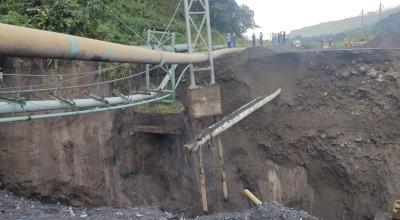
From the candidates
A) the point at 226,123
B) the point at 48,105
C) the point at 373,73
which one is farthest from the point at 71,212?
the point at 373,73

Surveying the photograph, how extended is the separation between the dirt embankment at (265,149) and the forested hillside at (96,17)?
301 cm

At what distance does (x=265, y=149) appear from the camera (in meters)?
14.4

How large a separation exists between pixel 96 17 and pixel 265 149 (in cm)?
774

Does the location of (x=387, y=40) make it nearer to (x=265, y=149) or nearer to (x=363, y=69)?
(x=363, y=69)

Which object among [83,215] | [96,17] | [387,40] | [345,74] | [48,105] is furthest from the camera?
[387,40]

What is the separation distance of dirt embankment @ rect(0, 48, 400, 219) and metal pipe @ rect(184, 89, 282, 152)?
957 mm

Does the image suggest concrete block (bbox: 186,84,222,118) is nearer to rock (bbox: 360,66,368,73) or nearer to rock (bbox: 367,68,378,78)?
rock (bbox: 360,66,368,73)

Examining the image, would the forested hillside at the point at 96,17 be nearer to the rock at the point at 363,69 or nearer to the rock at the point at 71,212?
the rock at the point at 71,212

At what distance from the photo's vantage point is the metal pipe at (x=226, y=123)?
11.1 metres

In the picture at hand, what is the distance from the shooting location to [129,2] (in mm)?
17516

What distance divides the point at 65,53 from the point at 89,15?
34.8 feet

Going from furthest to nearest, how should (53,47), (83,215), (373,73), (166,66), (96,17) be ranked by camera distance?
1. (373,73)
2. (96,17)
3. (166,66)
4. (83,215)
5. (53,47)

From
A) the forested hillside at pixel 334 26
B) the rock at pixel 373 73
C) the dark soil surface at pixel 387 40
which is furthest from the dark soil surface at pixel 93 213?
the forested hillside at pixel 334 26

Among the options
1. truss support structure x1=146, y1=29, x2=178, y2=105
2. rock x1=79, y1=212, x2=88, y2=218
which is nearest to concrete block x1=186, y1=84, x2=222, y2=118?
truss support structure x1=146, y1=29, x2=178, y2=105
